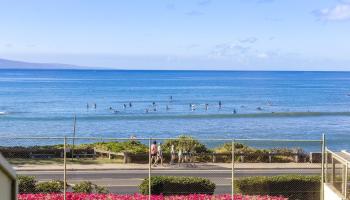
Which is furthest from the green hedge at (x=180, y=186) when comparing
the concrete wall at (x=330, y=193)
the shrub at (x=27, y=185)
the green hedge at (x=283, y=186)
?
the concrete wall at (x=330, y=193)

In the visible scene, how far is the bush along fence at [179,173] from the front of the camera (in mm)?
17877

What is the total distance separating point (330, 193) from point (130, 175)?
11.8 meters

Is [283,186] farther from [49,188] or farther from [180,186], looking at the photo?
[49,188]

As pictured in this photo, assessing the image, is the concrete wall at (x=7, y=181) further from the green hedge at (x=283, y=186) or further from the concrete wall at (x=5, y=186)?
the green hedge at (x=283, y=186)

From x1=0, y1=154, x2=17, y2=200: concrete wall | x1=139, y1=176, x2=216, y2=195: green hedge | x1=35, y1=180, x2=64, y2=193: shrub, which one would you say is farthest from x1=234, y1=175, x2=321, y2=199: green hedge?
x1=0, y1=154, x2=17, y2=200: concrete wall

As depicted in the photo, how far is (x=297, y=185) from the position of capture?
66.0 ft

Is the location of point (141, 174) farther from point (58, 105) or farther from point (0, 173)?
point (58, 105)

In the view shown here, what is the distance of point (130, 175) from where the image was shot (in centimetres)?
2675

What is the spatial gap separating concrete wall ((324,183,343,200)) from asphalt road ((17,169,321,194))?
558cm

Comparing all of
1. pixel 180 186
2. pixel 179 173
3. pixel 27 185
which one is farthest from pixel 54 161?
pixel 180 186

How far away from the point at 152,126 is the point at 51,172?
165ft

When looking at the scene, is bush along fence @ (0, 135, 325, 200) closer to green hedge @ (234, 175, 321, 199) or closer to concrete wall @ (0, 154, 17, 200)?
green hedge @ (234, 175, 321, 199)

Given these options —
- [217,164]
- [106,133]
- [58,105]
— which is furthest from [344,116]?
[217,164]

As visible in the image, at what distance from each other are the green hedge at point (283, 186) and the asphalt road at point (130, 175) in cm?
262
